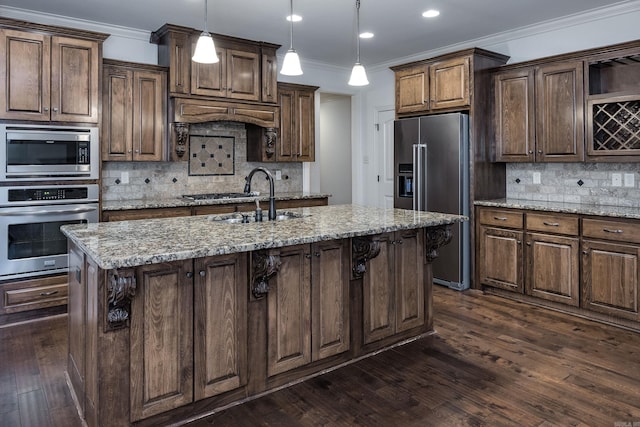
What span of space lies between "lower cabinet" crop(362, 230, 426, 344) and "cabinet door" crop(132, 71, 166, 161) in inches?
107

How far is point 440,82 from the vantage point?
481cm

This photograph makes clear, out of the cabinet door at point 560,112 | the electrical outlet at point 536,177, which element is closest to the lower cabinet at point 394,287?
the cabinet door at point 560,112

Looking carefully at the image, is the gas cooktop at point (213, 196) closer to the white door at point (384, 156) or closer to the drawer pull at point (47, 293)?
the drawer pull at point (47, 293)

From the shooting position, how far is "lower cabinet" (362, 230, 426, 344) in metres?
3.00

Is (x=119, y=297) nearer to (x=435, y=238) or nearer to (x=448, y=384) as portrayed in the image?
(x=448, y=384)

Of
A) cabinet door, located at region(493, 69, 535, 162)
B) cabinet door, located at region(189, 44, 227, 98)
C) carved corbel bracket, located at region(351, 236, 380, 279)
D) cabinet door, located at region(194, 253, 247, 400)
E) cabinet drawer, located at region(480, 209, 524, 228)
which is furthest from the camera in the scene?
cabinet door, located at region(189, 44, 227, 98)

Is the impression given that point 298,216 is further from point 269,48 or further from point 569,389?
point 269,48

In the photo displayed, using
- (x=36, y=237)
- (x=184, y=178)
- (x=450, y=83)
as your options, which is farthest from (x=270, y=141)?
(x=36, y=237)

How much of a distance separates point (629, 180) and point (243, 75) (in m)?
3.89

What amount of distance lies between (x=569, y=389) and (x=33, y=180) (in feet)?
13.6

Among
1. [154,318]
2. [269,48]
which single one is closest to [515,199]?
[269,48]

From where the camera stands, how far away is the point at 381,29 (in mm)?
4648

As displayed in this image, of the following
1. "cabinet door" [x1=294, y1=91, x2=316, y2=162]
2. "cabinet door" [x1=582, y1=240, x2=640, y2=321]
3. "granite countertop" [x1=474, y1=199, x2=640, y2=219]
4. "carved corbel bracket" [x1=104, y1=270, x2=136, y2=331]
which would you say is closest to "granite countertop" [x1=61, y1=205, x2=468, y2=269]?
"carved corbel bracket" [x1=104, y1=270, x2=136, y2=331]

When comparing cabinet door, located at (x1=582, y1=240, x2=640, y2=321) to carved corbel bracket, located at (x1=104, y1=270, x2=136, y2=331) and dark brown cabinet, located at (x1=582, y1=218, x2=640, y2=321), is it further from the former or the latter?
carved corbel bracket, located at (x1=104, y1=270, x2=136, y2=331)
